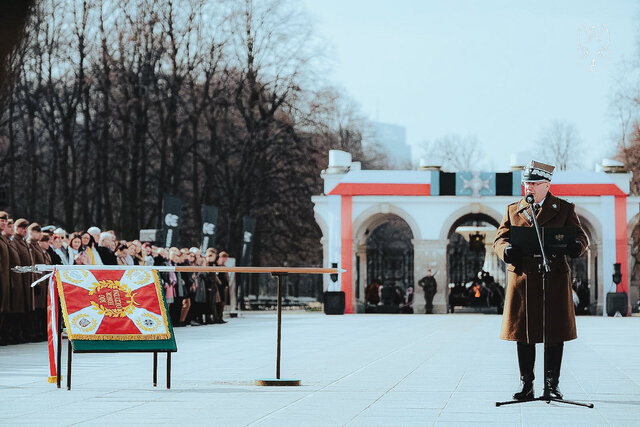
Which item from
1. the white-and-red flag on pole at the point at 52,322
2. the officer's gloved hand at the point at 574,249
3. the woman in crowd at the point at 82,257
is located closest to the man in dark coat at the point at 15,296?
the woman in crowd at the point at 82,257

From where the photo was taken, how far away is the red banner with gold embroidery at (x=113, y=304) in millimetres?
9414

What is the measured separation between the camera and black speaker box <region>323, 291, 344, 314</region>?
40.9 m

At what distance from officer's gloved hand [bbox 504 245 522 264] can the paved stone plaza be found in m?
1.08

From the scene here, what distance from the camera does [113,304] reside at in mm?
9578

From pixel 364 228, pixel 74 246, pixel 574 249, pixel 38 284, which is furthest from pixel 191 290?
pixel 574 249

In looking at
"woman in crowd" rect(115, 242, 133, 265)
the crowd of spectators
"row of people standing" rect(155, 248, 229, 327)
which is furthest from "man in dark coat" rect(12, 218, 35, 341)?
"row of people standing" rect(155, 248, 229, 327)

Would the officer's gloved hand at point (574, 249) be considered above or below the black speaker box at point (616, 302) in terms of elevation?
above

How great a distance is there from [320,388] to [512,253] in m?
2.51

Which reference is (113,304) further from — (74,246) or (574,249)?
(74,246)

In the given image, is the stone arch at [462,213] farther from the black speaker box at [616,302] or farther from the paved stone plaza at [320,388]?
the paved stone plaza at [320,388]

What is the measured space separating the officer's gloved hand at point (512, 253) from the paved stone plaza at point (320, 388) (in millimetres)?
1078

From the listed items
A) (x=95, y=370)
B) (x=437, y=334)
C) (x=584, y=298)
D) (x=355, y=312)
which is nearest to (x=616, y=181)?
(x=584, y=298)

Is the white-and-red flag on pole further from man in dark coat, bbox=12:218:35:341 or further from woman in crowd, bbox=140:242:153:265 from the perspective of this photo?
woman in crowd, bbox=140:242:153:265

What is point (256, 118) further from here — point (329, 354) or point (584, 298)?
point (329, 354)
